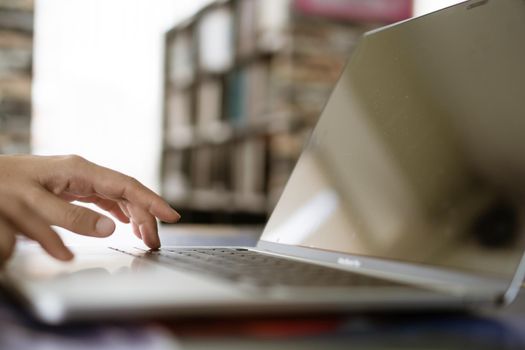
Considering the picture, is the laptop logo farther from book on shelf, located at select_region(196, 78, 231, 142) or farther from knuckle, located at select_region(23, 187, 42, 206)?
book on shelf, located at select_region(196, 78, 231, 142)

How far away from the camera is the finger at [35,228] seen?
61 cm

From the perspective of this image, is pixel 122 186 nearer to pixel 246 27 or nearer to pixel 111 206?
pixel 111 206

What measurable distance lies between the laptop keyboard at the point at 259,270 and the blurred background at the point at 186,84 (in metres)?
2.11

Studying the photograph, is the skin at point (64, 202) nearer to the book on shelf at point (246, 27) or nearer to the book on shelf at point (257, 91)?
the book on shelf at point (257, 91)

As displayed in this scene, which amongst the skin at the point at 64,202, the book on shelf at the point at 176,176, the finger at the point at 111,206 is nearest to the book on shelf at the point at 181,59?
the book on shelf at the point at 176,176

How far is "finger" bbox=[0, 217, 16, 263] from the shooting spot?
0.61 metres

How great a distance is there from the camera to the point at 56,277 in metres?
0.44

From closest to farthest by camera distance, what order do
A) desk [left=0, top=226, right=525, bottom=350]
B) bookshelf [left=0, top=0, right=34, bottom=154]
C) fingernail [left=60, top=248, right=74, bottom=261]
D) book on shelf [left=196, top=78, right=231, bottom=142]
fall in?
1. desk [left=0, top=226, right=525, bottom=350]
2. fingernail [left=60, top=248, right=74, bottom=261]
3. bookshelf [left=0, top=0, right=34, bottom=154]
4. book on shelf [left=196, top=78, right=231, bottom=142]

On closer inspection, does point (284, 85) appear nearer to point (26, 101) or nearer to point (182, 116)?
point (26, 101)

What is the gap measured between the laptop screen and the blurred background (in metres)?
1.88

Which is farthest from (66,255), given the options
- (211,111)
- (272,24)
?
(211,111)

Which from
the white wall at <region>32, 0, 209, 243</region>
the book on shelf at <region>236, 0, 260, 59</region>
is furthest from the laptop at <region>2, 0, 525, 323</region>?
the white wall at <region>32, 0, 209, 243</region>

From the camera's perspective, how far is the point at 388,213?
0.67 metres

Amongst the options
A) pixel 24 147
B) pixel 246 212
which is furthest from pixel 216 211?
pixel 24 147
